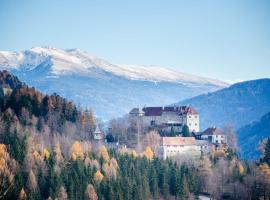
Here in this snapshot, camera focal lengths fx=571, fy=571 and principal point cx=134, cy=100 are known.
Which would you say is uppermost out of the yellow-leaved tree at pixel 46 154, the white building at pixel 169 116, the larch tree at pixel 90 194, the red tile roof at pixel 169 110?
the red tile roof at pixel 169 110

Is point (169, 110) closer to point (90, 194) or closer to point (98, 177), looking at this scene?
point (98, 177)

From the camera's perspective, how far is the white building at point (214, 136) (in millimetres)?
105438

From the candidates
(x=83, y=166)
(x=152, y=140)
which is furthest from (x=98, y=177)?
(x=152, y=140)

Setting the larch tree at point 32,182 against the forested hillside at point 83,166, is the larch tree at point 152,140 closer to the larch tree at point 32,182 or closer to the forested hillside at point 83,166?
the forested hillside at point 83,166

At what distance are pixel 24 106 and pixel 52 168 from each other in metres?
24.2

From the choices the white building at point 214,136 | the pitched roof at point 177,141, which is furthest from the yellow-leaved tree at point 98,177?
the white building at point 214,136

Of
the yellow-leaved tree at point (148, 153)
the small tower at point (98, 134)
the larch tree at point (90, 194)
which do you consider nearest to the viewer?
the larch tree at point (90, 194)

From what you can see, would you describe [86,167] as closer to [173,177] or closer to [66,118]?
[173,177]

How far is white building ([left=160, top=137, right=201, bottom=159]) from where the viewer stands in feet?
316

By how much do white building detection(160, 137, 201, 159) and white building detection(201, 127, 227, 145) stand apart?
534cm

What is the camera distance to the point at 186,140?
326 ft

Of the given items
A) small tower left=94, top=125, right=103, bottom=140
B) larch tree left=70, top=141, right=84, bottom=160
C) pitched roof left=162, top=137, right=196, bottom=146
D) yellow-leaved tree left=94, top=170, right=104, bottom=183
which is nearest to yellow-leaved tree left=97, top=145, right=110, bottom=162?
larch tree left=70, top=141, right=84, bottom=160

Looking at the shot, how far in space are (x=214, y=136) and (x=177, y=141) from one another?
437 inches

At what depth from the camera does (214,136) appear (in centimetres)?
10594
